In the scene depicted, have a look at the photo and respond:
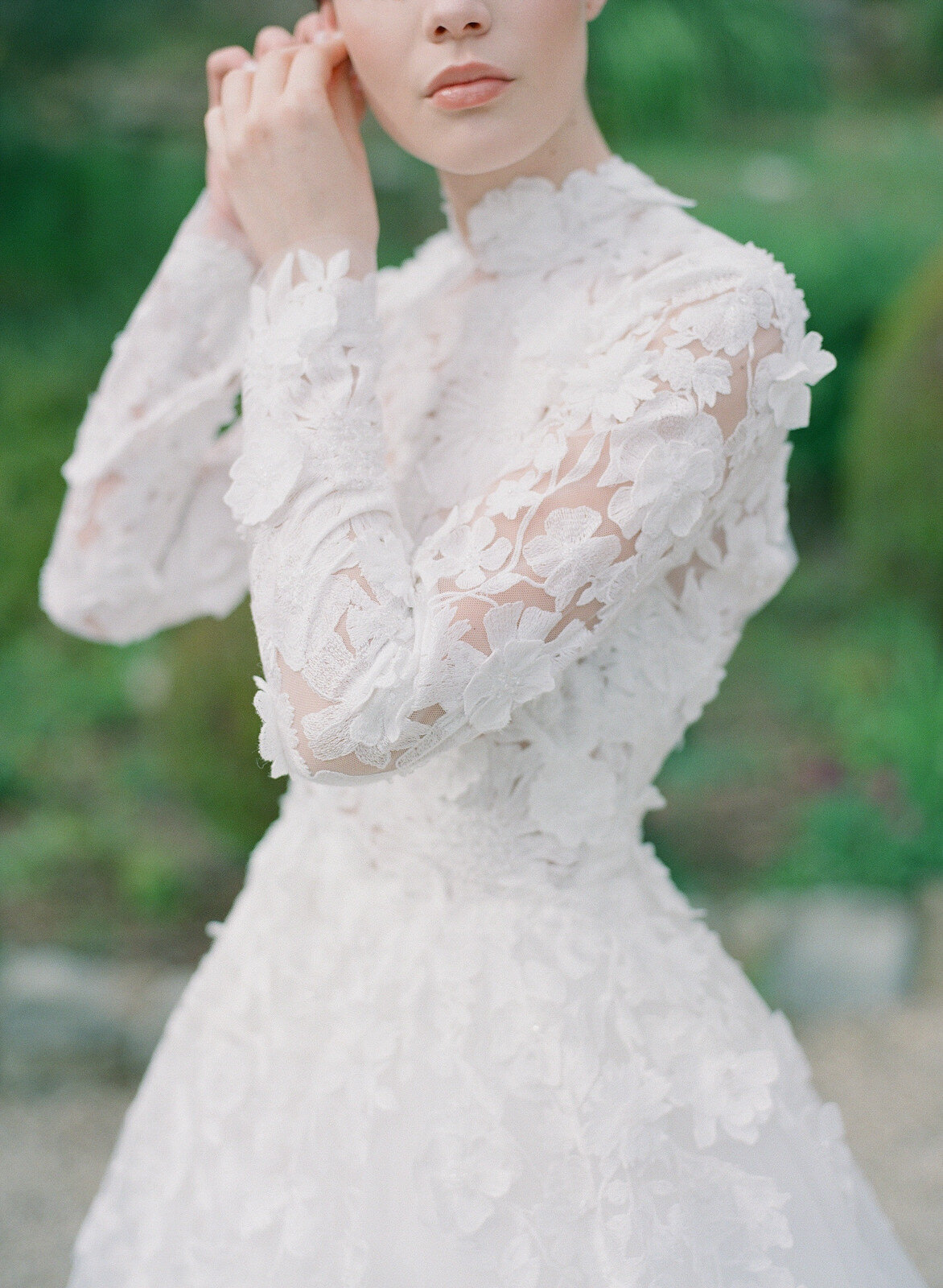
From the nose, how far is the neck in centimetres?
18

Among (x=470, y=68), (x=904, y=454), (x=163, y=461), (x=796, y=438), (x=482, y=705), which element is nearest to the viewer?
(x=482, y=705)

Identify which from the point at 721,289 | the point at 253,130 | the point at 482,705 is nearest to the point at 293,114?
the point at 253,130

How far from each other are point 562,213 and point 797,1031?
2550 mm

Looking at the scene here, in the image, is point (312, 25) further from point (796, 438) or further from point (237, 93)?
point (796, 438)

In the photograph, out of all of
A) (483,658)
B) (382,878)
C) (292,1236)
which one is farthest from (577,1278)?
(483,658)

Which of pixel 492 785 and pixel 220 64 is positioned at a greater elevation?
pixel 220 64

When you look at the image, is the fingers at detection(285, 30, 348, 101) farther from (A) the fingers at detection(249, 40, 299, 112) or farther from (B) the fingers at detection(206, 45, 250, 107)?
(B) the fingers at detection(206, 45, 250, 107)

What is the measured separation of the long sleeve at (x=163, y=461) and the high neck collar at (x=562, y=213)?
0.33 metres

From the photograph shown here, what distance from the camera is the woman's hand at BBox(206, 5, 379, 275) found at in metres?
1.26

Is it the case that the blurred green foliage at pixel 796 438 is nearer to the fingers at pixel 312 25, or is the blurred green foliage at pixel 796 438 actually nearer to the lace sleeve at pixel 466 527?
the fingers at pixel 312 25

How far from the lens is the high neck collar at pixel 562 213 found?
1401 mm

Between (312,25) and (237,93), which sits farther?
(312,25)

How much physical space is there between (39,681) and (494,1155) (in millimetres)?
4158

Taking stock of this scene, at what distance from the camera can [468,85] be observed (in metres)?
1.26
